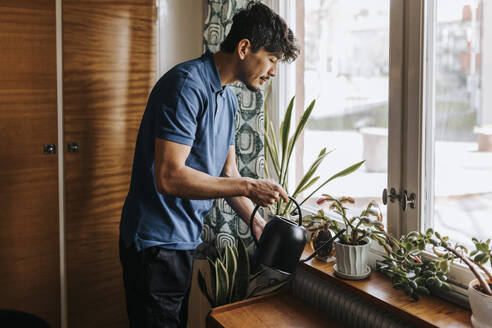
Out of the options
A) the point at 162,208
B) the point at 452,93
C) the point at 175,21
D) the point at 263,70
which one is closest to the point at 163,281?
the point at 162,208

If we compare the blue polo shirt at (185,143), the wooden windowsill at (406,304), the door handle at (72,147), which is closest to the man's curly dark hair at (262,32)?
the blue polo shirt at (185,143)

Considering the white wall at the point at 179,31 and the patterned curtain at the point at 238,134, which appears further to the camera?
the white wall at the point at 179,31

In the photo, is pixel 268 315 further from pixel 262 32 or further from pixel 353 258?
pixel 262 32

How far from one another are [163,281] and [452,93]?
4.04ft

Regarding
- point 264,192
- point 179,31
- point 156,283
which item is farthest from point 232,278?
point 179,31

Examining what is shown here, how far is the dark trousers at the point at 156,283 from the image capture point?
1577mm

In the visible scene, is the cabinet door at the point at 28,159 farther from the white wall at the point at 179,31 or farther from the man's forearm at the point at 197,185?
the man's forearm at the point at 197,185

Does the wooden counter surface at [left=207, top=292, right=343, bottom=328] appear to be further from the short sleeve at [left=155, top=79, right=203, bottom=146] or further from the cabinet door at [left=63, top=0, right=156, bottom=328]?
the cabinet door at [left=63, top=0, right=156, bottom=328]

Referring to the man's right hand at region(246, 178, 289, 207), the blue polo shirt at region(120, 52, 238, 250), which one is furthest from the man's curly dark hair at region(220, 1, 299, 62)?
the man's right hand at region(246, 178, 289, 207)

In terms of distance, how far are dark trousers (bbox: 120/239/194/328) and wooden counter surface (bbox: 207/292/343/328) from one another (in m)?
0.17

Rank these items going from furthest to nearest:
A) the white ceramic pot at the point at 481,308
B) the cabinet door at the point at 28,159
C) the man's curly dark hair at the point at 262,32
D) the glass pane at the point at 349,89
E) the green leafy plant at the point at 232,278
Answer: the cabinet door at the point at 28,159 < the green leafy plant at the point at 232,278 < the glass pane at the point at 349,89 < the man's curly dark hair at the point at 262,32 < the white ceramic pot at the point at 481,308

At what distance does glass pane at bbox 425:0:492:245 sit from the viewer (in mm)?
1413

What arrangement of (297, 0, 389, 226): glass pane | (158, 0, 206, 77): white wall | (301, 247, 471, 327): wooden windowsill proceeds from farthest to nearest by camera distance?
(158, 0, 206, 77): white wall, (297, 0, 389, 226): glass pane, (301, 247, 471, 327): wooden windowsill

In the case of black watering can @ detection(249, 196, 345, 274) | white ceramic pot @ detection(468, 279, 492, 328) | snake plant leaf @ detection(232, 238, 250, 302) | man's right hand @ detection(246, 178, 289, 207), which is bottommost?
snake plant leaf @ detection(232, 238, 250, 302)
